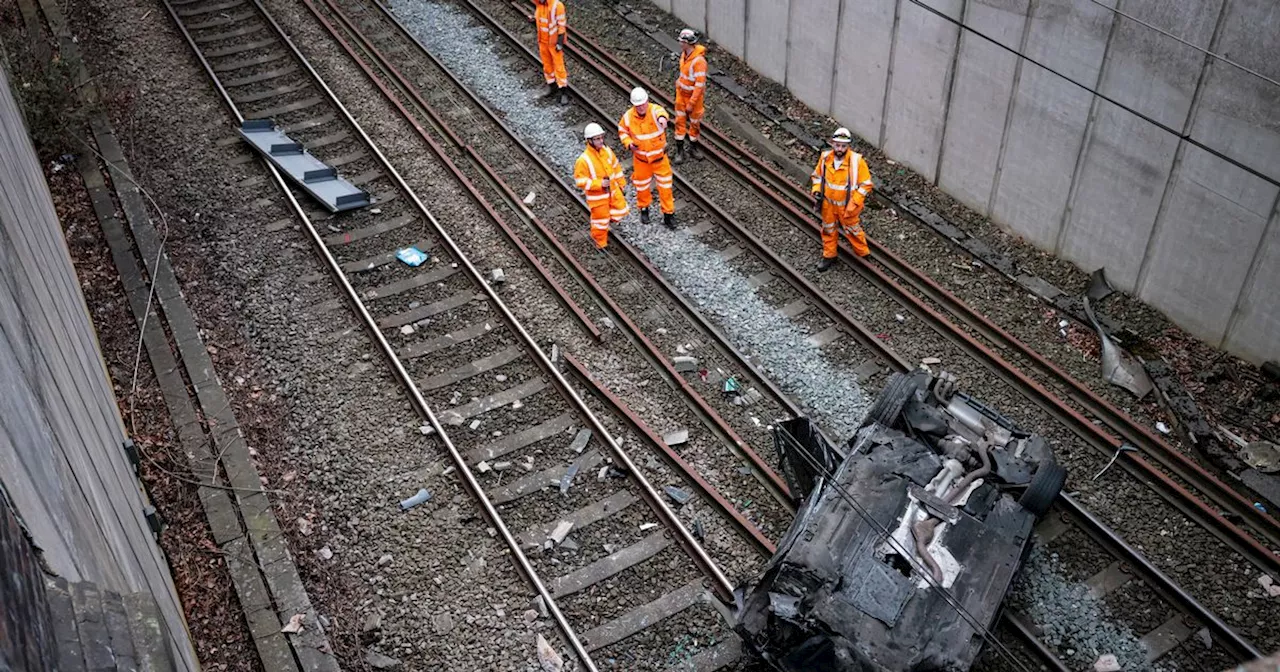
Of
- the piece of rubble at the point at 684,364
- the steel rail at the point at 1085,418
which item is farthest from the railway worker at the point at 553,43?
the piece of rubble at the point at 684,364

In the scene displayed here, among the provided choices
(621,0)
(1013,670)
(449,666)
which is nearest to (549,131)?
(621,0)

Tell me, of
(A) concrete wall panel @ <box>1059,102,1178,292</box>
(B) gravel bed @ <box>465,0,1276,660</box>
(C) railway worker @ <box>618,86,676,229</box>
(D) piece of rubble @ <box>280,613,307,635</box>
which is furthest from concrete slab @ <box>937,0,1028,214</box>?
(D) piece of rubble @ <box>280,613,307,635</box>

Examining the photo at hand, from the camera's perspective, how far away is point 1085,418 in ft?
34.1

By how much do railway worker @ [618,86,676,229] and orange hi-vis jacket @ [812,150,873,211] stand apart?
1940 millimetres

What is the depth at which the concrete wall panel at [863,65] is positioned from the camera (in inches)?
540

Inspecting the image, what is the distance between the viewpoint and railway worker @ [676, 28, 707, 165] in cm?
1348

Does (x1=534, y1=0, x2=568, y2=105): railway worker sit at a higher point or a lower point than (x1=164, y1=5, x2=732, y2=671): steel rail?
higher

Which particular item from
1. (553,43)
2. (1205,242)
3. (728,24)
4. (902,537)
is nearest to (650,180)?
(553,43)

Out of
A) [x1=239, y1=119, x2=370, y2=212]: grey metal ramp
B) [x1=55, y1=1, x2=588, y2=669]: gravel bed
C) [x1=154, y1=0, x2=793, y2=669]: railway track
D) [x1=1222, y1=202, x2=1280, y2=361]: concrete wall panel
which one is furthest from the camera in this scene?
[x1=239, y1=119, x2=370, y2=212]: grey metal ramp

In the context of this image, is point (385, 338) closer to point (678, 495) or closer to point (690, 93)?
point (678, 495)

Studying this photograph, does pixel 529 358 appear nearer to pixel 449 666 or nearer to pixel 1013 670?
pixel 449 666

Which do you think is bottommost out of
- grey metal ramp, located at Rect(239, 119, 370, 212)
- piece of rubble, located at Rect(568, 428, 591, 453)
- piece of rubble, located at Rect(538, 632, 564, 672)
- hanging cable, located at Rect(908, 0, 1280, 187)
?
piece of rubble, located at Rect(538, 632, 564, 672)

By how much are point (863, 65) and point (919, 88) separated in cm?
110

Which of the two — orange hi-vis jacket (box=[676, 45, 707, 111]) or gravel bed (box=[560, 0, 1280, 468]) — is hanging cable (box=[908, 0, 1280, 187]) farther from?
orange hi-vis jacket (box=[676, 45, 707, 111])
